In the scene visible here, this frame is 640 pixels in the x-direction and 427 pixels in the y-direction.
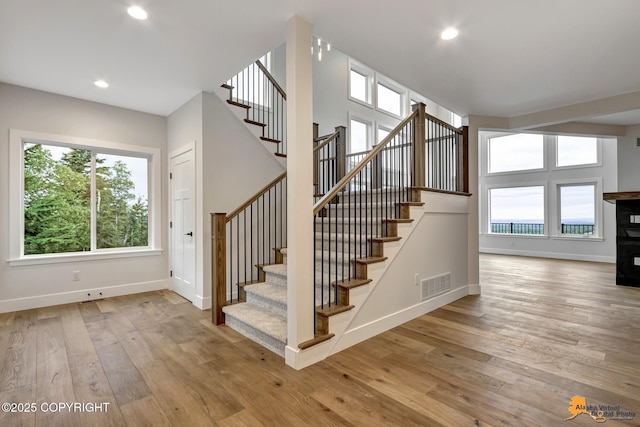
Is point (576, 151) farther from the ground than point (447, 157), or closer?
farther from the ground

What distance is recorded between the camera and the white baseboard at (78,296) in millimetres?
3679

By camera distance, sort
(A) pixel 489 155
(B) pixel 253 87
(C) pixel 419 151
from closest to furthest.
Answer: (C) pixel 419 151 → (B) pixel 253 87 → (A) pixel 489 155

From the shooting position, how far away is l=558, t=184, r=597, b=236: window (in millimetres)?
7619

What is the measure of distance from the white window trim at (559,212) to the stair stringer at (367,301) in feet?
19.0

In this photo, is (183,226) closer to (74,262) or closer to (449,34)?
(74,262)

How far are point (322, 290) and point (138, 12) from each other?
261 centimetres

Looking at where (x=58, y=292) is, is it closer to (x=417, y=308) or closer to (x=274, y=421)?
(x=274, y=421)

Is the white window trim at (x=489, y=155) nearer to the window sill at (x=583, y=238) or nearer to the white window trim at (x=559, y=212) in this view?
the white window trim at (x=559, y=212)

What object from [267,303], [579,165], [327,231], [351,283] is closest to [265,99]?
[327,231]

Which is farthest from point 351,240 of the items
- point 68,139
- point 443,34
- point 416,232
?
point 68,139

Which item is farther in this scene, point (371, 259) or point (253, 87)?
point (253, 87)

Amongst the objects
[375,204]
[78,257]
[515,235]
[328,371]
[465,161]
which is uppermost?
[465,161]

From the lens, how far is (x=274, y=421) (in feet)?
5.71

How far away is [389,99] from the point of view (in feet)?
28.8
